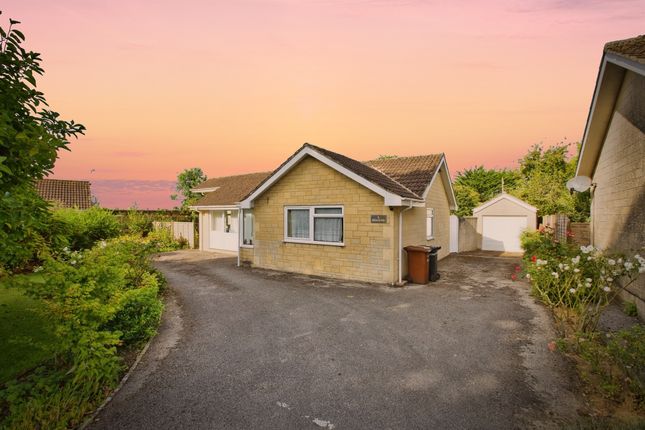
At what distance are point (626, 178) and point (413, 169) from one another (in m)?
7.70

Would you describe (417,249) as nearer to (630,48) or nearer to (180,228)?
(630,48)

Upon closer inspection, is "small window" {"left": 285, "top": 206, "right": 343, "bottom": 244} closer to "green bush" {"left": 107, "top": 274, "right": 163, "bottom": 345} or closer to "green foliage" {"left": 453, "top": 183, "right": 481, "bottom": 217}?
"green bush" {"left": 107, "top": 274, "right": 163, "bottom": 345}

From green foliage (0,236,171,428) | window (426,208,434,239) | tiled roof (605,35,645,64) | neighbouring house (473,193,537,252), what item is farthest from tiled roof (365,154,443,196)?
green foliage (0,236,171,428)

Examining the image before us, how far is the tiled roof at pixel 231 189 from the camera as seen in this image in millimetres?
19297

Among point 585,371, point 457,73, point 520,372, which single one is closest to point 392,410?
point 520,372

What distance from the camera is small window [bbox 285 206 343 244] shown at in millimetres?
11875

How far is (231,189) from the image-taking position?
21.1 m

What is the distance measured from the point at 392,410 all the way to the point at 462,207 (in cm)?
3167

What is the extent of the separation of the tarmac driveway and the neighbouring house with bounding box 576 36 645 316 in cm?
274

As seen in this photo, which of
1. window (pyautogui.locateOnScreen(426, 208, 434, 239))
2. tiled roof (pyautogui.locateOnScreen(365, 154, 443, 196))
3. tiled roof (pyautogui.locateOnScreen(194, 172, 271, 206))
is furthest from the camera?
tiled roof (pyautogui.locateOnScreen(194, 172, 271, 206))

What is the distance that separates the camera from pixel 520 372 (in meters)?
4.80

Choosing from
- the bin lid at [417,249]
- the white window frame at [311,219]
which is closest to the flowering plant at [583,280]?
the bin lid at [417,249]

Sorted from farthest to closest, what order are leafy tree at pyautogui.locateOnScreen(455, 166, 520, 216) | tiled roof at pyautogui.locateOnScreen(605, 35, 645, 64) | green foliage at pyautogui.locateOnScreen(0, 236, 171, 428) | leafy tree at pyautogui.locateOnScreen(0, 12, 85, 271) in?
1. leafy tree at pyautogui.locateOnScreen(455, 166, 520, 216)
2. tiled roof at pyautogui.locateOnScreen(605, 35, 645, 64)
3. green foliage at pyautogui.locateOnScreen(0, 236, 171, 428)
4. leafy tree at pyautogui.locateOnScreen(0, 12, 85, 271)

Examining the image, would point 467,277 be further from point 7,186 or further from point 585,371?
point 7,186
